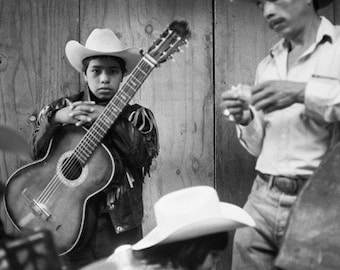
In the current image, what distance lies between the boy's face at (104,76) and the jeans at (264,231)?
3.12ft

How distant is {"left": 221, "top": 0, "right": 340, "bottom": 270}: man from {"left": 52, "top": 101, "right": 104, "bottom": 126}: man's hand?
77 centimetres

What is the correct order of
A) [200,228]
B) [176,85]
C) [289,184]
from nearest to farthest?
1. [200,228]
2. [289,184]
3. [176,85]

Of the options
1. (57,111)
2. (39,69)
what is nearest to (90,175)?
(57,111)

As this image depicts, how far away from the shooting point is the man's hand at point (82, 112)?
2775 mm

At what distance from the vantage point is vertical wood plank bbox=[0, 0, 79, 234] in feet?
11.4

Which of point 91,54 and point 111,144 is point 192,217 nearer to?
point 111,144

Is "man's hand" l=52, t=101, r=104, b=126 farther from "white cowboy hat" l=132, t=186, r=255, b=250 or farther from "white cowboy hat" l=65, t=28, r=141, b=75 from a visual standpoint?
"white cowboy hat" l=132, t=186, r=255, b=250

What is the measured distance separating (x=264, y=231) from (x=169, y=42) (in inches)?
41.3

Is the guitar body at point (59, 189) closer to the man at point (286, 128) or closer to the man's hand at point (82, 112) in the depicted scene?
the man's hand at point (82, 112)

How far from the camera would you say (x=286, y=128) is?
2268mm

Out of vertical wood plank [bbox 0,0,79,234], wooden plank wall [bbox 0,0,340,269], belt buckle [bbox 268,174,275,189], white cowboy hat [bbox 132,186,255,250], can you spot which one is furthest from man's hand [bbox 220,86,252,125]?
vertical wood plank [bbox 0,0,79,234]

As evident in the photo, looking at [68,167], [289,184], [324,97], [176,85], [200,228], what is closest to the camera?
[200,228]

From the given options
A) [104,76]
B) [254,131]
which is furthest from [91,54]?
[254,131]

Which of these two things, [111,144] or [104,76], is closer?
[111,144]
